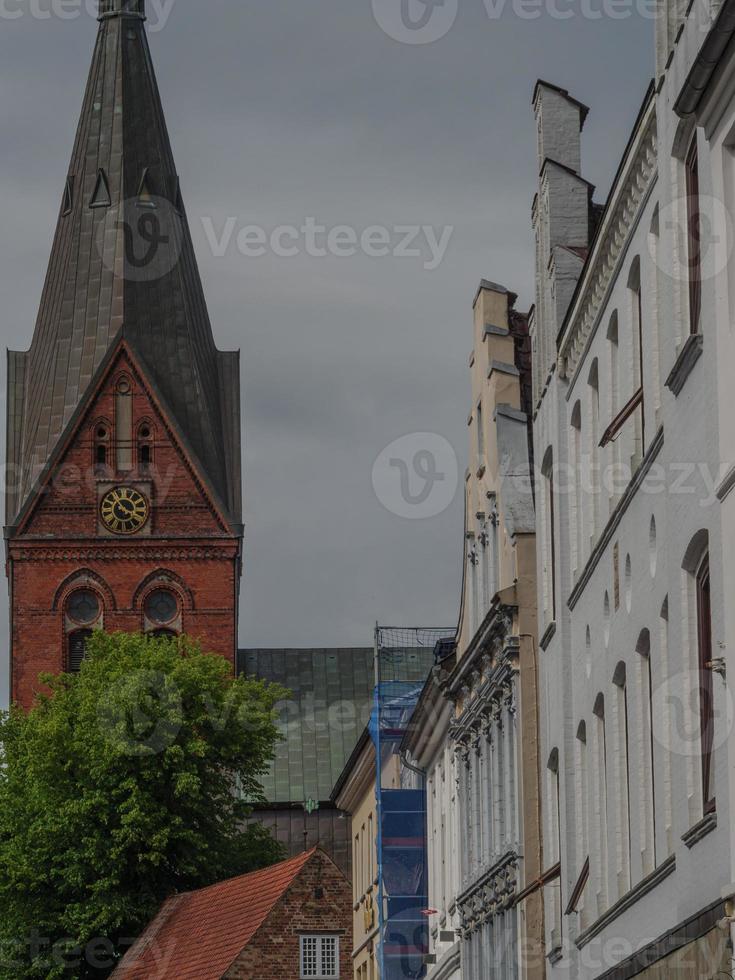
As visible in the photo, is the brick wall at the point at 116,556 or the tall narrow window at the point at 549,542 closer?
the tall narrow window at the point at 549,542

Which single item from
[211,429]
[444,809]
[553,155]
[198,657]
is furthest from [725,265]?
[211,429]

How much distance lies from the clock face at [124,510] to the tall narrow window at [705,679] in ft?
199

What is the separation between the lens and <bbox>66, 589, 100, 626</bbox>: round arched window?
7450 cm

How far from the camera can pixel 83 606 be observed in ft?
245

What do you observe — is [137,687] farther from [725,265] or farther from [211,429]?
[725,265]

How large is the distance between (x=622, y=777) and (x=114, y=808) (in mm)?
35014

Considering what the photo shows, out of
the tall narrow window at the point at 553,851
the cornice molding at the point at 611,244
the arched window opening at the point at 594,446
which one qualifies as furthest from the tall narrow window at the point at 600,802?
the cornice molding at the point at 611,244

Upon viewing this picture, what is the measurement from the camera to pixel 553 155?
25.7 meters

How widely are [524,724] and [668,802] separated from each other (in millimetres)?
8987

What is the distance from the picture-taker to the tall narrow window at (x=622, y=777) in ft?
63.6

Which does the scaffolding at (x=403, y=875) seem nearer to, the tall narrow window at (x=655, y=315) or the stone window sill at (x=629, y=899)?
the stone window sill at (x=629, y=899)

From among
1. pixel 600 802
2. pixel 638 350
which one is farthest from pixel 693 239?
pixel 600 802

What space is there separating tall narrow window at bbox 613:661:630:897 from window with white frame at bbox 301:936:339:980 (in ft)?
77.8

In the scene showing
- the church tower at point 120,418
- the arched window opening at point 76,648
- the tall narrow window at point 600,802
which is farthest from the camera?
the church tower at point 120,418
